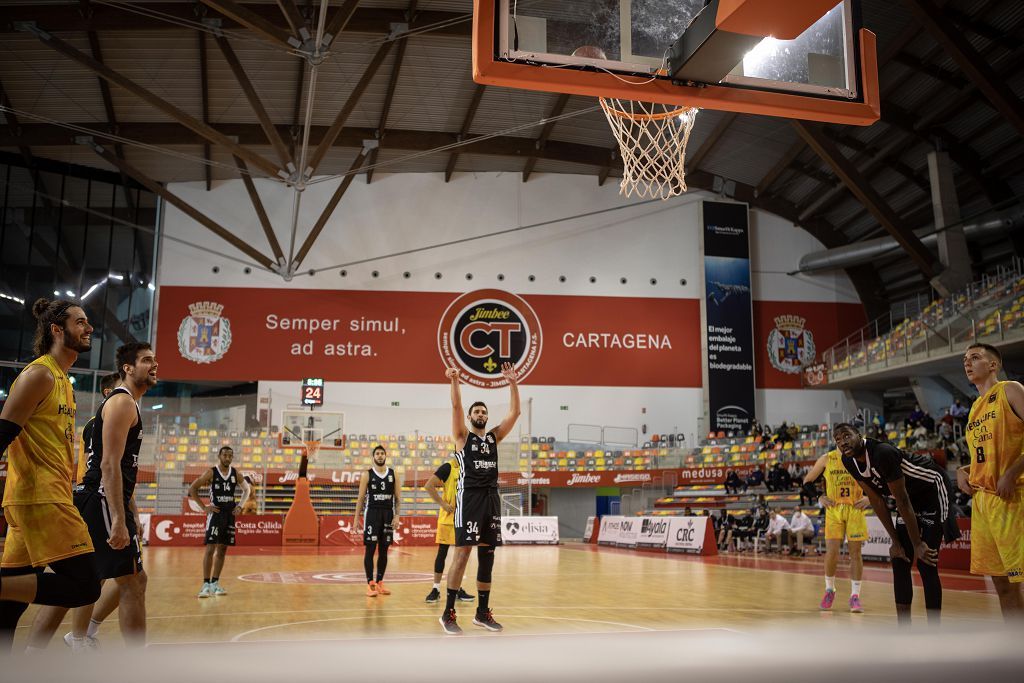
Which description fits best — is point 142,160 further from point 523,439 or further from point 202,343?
point 523,439

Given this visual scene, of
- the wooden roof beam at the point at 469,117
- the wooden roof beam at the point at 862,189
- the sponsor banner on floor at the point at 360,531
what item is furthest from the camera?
the wooden roof beam at the point at 469,117

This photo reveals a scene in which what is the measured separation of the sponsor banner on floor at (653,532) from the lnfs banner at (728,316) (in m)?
8.39

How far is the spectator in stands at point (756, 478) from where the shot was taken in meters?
22.0

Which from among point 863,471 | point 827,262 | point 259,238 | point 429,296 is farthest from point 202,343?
point 863,471

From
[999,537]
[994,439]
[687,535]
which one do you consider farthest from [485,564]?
[687,535]

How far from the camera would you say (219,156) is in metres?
26.0

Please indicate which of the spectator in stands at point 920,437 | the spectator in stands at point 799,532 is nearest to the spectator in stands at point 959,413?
the spectator in stands at point 920,437

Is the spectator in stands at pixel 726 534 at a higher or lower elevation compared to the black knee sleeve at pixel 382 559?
lower

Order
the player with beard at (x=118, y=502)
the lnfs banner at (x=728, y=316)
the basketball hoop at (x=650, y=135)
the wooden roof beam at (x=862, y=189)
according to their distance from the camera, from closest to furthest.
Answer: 1. the player with beard at (x=118, y=502)
2. the basketball hoop at (x=650, y=135)
3. the wooden roof beam at (x=862, y=189)
4. the lnfs banner at (x=728, y=316)

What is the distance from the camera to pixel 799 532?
17172 mm

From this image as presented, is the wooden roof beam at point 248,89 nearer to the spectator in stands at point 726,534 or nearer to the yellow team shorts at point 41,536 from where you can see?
the spectator in stands at point 726,534

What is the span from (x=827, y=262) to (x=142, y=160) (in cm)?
2339

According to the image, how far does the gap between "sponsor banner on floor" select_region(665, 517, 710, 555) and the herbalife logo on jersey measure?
15684mm

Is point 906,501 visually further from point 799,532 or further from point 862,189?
point 862,189
